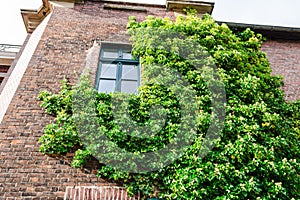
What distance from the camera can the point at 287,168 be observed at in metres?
4.96

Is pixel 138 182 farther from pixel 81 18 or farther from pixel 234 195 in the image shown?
pixel 81 18

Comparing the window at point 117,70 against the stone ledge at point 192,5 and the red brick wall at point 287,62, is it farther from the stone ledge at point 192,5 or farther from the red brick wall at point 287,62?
the red brick wall at point 287,62

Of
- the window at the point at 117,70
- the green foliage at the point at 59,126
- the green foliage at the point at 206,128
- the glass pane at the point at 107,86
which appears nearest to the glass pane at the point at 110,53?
the window at the point at 117,70

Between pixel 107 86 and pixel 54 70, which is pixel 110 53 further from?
pixel 54 70

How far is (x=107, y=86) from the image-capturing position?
261 inches

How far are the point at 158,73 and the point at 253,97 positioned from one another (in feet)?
6.55

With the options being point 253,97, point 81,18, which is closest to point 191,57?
point 253,97

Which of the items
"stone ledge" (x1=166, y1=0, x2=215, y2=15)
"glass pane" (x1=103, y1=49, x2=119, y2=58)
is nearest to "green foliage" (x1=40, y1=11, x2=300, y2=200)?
"glass pane" (x1=103, y1=49, x2=119, y2=58)

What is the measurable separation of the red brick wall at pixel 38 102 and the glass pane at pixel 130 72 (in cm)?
97

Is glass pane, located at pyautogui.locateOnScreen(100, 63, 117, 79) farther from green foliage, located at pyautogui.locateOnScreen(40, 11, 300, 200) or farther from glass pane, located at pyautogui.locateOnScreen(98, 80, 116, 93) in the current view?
green foliage, located at pyautogui.locateOnScreen(40, 11, 300, 200)

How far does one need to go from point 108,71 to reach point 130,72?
0.52 meters

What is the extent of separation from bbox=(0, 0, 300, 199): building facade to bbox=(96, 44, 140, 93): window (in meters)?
0.09

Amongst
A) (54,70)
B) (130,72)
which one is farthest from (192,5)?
(54,70)

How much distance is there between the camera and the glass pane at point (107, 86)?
653 centimetres
